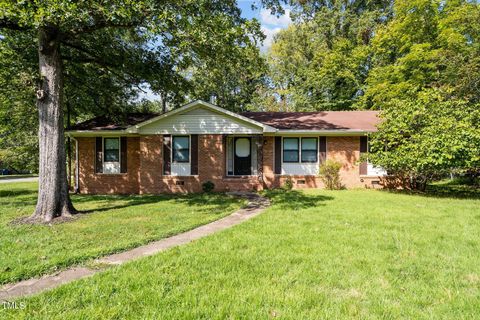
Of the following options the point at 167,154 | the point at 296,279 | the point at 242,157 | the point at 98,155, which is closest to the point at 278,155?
the point at 242,157

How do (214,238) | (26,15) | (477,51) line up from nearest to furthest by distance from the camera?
1. (214,238)
2. (26,15)
3. (477,51)

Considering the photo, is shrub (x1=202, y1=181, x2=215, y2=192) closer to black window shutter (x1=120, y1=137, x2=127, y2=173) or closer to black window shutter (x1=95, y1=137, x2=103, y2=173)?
black window shutter (x1=120, y1=137, x2=127, y2=173)

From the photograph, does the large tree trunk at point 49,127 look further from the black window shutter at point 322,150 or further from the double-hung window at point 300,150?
the black window shutter at point 322,150

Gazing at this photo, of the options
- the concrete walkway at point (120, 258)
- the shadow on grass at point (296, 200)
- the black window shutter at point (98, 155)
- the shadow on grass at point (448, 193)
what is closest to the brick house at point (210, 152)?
the black window shutter at point (98, 155)

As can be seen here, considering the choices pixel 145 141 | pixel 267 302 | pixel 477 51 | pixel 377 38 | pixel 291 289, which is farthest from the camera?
pixel 377 38

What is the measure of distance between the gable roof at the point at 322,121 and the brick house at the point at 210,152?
0.16 ft

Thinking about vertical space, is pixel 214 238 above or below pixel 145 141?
below

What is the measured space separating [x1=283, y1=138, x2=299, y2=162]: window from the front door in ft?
5.99

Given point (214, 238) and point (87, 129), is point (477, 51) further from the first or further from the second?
point (87, 129)

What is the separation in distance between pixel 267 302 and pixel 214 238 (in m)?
2.68

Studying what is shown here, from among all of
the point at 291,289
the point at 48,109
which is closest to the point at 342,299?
the point at 291,289

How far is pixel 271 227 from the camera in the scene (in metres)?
6.61

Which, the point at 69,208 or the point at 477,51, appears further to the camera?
the point at 477,51

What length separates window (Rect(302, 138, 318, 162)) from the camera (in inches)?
562
